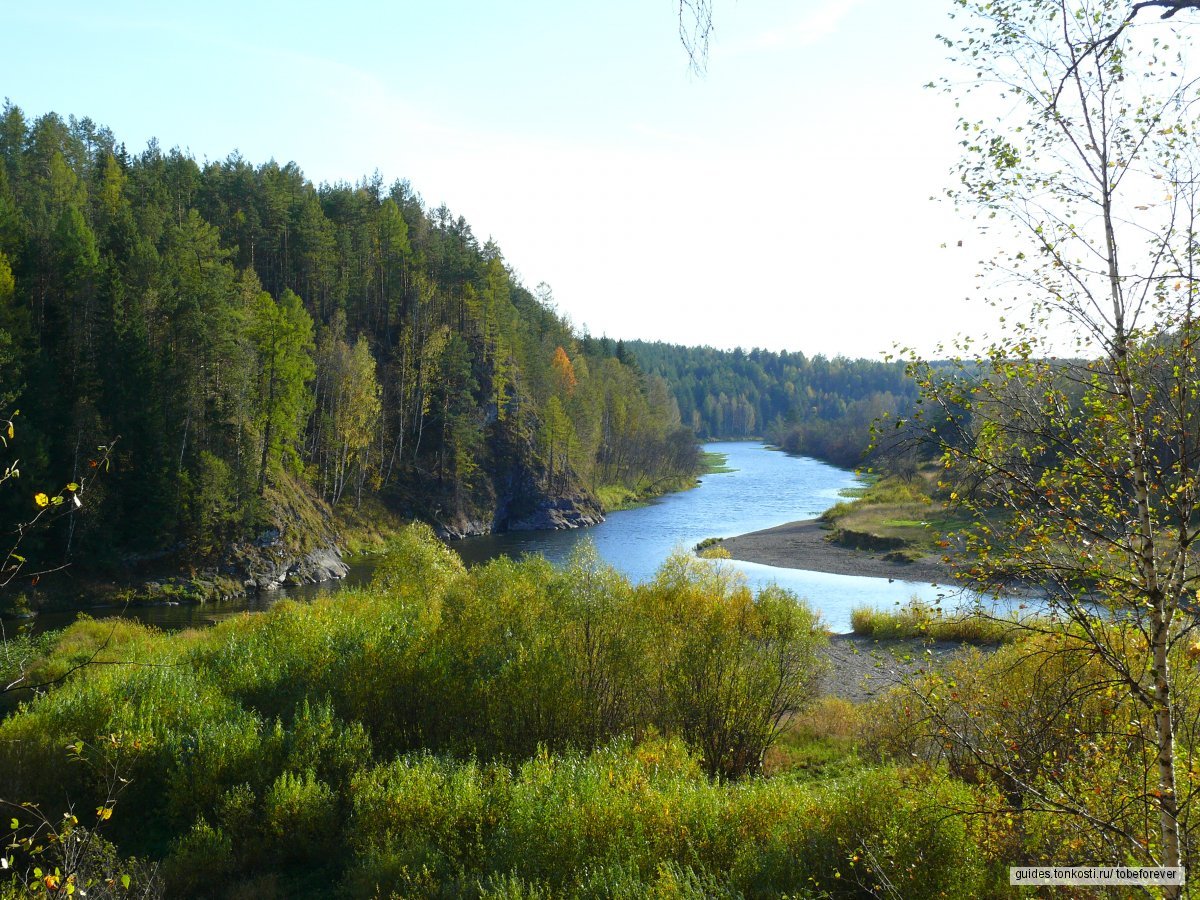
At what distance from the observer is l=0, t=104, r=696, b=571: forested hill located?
148ft

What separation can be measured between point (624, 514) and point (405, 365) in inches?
1094

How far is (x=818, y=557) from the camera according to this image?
191ft

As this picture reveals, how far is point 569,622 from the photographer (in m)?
21.5

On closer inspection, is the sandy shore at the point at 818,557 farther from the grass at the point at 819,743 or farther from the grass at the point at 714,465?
the grass at the point at 714,465

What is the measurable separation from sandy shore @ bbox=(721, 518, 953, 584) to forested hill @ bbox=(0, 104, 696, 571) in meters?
21.3

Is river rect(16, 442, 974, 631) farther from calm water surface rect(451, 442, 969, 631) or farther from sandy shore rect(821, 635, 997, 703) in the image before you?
sandy shore rect(821, 635, 997, 703)

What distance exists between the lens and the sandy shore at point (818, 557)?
53.8 metres

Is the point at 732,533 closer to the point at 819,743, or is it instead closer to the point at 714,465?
the point at 819,743

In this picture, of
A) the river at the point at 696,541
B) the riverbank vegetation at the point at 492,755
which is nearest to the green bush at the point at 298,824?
the riverbank vegetation at the point at 492,755

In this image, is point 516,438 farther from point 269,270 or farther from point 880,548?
point 880,548

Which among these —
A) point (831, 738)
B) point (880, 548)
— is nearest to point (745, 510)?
point (880, 548)

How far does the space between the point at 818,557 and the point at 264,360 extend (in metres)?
41.6

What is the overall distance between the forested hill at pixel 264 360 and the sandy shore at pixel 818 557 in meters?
21.3

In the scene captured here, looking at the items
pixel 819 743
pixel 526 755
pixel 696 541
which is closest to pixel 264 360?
pixel 696 541
